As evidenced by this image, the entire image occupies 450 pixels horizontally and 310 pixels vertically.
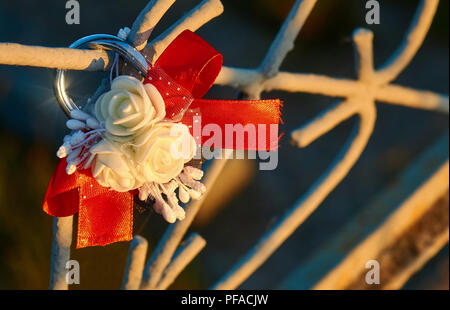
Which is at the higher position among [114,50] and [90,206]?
[114,50]

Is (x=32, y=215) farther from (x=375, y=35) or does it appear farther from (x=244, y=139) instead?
(x=375, y=35)

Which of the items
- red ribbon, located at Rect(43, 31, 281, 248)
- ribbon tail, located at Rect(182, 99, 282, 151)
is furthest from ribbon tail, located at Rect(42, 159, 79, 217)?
ribbon tail, located at Rect(182, 99, 282, 151)

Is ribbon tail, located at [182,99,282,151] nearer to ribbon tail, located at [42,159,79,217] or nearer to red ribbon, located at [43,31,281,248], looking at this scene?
red ribbon, located at [43,31,281,248]

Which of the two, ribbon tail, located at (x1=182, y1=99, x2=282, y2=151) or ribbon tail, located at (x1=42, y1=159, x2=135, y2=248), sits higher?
ribbon tail, located at (x1=182, y1=99, x2=282, y2=151)

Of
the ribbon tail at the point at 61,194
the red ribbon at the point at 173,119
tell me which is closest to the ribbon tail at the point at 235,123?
the red ribbon at the point at 173,119

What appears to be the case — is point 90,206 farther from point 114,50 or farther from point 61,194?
point 114,50

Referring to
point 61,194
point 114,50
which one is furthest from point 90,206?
point 114,50

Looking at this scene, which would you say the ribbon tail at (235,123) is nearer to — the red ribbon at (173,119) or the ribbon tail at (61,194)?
the red ribbon at (173,119)
